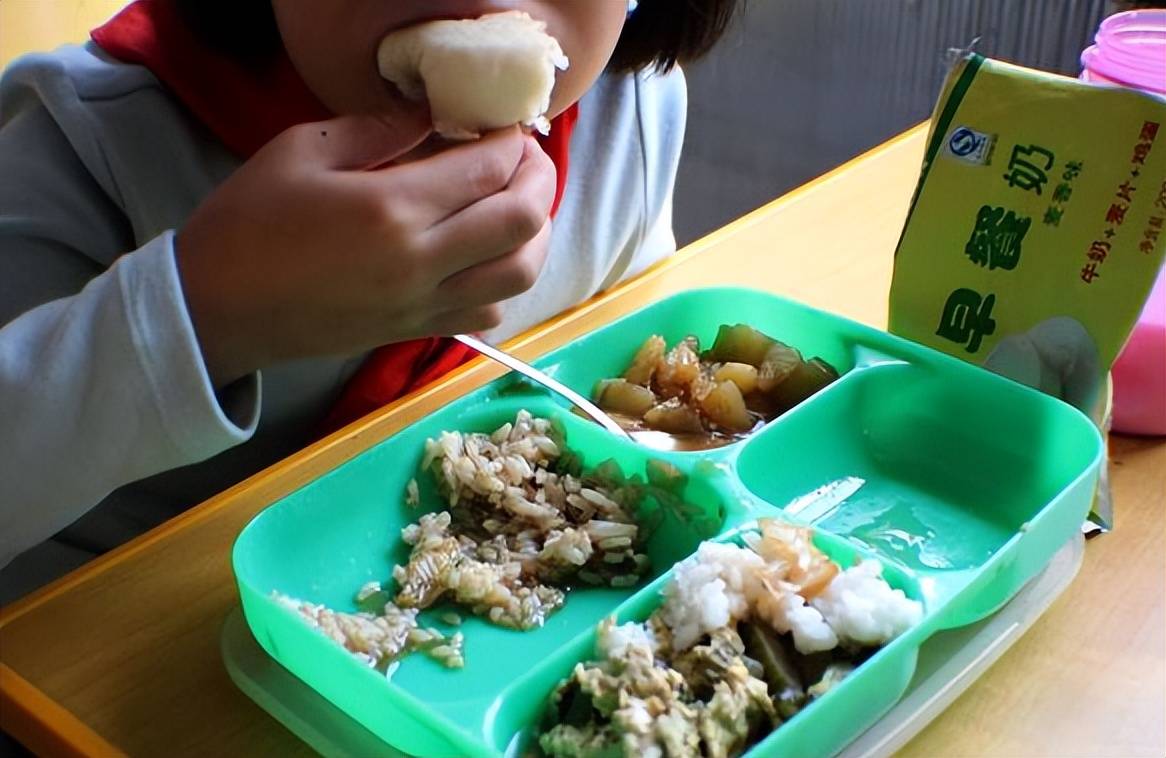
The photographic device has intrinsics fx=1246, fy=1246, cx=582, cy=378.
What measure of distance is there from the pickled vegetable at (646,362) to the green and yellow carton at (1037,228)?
0.22m

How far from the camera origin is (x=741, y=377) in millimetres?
Answer: 1039

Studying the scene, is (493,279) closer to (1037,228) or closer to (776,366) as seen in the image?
(776,366)

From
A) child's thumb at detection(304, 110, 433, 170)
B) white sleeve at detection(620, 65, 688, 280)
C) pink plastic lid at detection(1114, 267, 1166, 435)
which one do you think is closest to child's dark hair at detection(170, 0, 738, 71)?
white sleeve at detection(620, 65, 688, 280)

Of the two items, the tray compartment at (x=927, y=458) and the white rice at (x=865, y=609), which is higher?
the white rice at (x=865, y=609)

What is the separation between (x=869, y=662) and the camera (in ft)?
2.31

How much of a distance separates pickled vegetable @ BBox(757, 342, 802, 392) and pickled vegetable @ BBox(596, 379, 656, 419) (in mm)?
93

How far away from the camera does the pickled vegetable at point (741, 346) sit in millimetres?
1070

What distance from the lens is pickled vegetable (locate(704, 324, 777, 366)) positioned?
107cm

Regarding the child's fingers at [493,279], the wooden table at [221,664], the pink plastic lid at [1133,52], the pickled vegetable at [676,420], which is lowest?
the wooden table at [221,664]

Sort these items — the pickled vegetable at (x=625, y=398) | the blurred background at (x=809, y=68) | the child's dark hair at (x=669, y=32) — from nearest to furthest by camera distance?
the pickled vegetable at (x=625, y=398) → the child's dark hair at (x=669, y=32) → the blurred background at (x=809, y=68)

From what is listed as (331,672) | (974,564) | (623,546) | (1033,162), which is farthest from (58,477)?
(1033,162)

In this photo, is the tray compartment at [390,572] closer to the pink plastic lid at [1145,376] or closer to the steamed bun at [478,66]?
the steamed bun at [478,66]

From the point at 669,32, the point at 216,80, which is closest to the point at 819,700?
the point at 216,80

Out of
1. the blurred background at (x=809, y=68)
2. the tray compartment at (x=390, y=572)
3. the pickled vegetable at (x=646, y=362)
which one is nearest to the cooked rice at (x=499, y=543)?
the tray compartment at (x=390, y=572)
